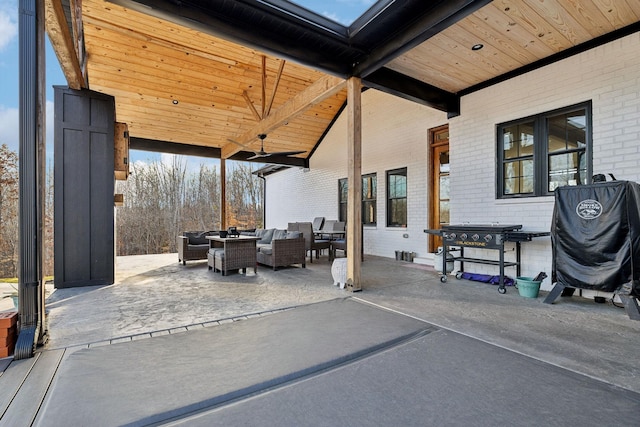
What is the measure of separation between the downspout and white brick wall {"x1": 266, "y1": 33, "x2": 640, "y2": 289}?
18.8 ft

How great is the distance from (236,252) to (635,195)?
5503mm

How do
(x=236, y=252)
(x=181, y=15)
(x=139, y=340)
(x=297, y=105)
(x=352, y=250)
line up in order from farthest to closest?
(x=236, y=252) < (x=297, y=105) < (x=352, y=250) < (x=181, y=15) < (x=139, y=340)

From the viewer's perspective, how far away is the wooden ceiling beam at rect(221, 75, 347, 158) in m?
4.59

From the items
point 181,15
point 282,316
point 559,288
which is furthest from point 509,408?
point 181,15

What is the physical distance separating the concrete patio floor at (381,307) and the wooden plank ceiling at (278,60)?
9.90 ft

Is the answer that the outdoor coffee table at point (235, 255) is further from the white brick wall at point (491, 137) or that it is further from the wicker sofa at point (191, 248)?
the white brick wall at point (491, 137)

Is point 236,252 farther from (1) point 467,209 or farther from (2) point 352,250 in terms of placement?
(1) point 467,209

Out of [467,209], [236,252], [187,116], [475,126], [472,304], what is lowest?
[472,304]

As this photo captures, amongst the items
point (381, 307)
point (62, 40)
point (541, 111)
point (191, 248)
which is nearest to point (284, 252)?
point (191, 248)

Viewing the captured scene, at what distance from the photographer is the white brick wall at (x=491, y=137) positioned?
3.78 m

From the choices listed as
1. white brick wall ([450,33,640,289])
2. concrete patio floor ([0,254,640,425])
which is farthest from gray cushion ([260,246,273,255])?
white brick wall ([450,33,640,289])

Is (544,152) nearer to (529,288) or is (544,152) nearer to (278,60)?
(529,288)

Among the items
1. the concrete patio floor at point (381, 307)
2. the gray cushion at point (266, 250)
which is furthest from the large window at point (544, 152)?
the gray cushion at point (266, 250)

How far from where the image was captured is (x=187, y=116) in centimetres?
769
